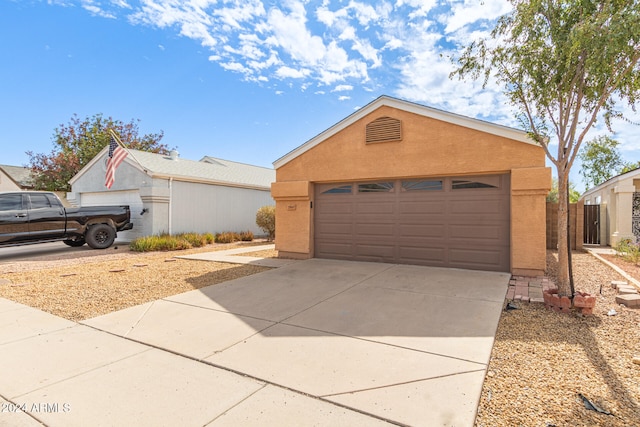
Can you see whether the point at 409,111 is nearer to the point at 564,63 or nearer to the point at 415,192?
the point at 415,192

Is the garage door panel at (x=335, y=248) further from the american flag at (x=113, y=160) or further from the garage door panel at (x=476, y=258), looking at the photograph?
the american flag at (x=113, y=160)

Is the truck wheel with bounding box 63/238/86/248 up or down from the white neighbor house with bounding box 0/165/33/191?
down

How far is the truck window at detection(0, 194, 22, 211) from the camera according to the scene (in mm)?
10237

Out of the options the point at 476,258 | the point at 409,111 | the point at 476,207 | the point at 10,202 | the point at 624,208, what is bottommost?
the point at 476,258

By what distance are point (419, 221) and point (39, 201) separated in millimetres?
12349

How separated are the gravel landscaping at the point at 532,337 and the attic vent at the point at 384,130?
4741mm

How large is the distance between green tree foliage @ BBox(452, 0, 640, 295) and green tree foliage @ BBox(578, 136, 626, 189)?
29266 millimetres

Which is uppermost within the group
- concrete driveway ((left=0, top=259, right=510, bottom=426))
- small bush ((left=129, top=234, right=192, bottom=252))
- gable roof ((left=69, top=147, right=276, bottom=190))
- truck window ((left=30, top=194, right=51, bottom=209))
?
gable roof ((left=69, top=147, right=276, bottom=190))

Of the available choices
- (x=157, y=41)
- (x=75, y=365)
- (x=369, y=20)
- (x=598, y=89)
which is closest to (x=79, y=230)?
(x=157, y=41)

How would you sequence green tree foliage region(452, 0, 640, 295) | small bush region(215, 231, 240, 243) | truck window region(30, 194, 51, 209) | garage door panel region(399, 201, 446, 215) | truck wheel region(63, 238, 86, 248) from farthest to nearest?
1. small bush region(215, 231, 240, 243)
2. truck wheel region(63, 238, 86, 248)
3. truck window region(30, 194, 51, 209)
4. garage door panel region(399, 201, 446, 215)
5. green tree foliage region(452, 0, 640, 295)

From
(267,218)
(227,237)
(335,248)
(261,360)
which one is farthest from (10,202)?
(261,360)

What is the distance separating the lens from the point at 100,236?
12.4 metres

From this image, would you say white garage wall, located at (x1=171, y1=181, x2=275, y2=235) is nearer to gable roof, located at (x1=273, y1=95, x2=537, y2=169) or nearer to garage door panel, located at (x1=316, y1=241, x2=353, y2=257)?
gable roof, located at (x1=273, y1=95, x2=537, y2=169)

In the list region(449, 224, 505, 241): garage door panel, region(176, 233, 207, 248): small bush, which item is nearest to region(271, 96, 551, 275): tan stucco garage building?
region(449, 224, 505, 241): garage door panel
